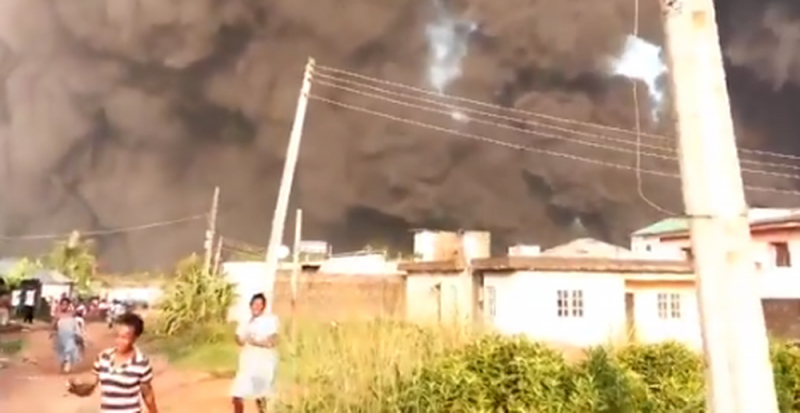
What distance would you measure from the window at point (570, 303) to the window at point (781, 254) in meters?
0.71

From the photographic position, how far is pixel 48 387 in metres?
2.92

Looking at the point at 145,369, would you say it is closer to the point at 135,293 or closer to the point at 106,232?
the point at 135,293

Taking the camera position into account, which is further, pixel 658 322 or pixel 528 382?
pixel 658 322

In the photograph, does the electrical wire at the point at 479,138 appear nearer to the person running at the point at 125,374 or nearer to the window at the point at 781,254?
the window at the point at 781,254

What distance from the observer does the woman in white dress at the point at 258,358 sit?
9.71 feet

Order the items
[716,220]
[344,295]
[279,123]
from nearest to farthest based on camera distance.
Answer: [716,220]
[344,295]
[279,123]

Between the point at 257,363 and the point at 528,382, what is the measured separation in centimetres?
98

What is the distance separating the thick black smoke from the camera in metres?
3.10

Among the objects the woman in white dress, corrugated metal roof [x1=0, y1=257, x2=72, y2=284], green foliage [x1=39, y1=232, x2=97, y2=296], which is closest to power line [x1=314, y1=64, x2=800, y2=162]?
the woman in white dress

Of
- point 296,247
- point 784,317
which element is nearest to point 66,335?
point 296,247

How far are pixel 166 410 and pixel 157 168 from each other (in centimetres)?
89

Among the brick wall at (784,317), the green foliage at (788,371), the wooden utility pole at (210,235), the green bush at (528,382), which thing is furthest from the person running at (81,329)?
the green foliage at (788,371)

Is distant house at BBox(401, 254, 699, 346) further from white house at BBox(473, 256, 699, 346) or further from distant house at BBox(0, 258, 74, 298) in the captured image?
distant house at BBox(0, 258, 74, 298)

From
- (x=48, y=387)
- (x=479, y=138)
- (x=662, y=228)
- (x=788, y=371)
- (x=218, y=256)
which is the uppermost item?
Result: (x=479, y=138)
